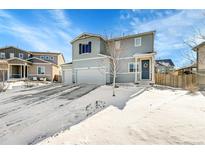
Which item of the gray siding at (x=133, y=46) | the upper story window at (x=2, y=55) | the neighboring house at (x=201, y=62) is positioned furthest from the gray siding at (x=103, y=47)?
the upper story window at (x=2, y=55)

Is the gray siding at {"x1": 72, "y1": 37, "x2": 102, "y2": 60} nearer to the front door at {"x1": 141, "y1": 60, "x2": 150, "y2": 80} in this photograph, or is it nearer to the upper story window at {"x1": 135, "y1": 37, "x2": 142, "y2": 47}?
the upper story window at {"x1": 135, "y1": 37, "x2": 142, "y2": 47}

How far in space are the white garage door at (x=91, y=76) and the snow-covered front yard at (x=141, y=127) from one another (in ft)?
26.9

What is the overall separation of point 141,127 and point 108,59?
1080cm

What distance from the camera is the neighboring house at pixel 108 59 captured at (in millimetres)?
15402

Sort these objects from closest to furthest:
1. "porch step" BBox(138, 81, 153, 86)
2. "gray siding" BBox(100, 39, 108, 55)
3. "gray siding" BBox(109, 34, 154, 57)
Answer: "porch step" BBox(138, 81, 153, 86), "gray siding" BBox(109, 34, 154, 57), "gray siding" BBox(100, 39, 108, 55)

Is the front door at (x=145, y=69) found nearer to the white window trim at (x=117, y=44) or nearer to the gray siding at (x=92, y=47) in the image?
the white window trim at (x=117, y=44)

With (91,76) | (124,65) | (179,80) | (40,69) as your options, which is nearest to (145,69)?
(124,65)

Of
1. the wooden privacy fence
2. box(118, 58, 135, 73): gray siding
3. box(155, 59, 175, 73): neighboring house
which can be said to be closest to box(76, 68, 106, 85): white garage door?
box(118, 58, 135, 73): gray siding

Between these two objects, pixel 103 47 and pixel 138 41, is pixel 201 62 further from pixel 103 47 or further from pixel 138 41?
pixel 103 47

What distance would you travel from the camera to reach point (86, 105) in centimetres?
895

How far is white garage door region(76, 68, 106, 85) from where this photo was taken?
16.2 metres

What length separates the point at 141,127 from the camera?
5785mm
